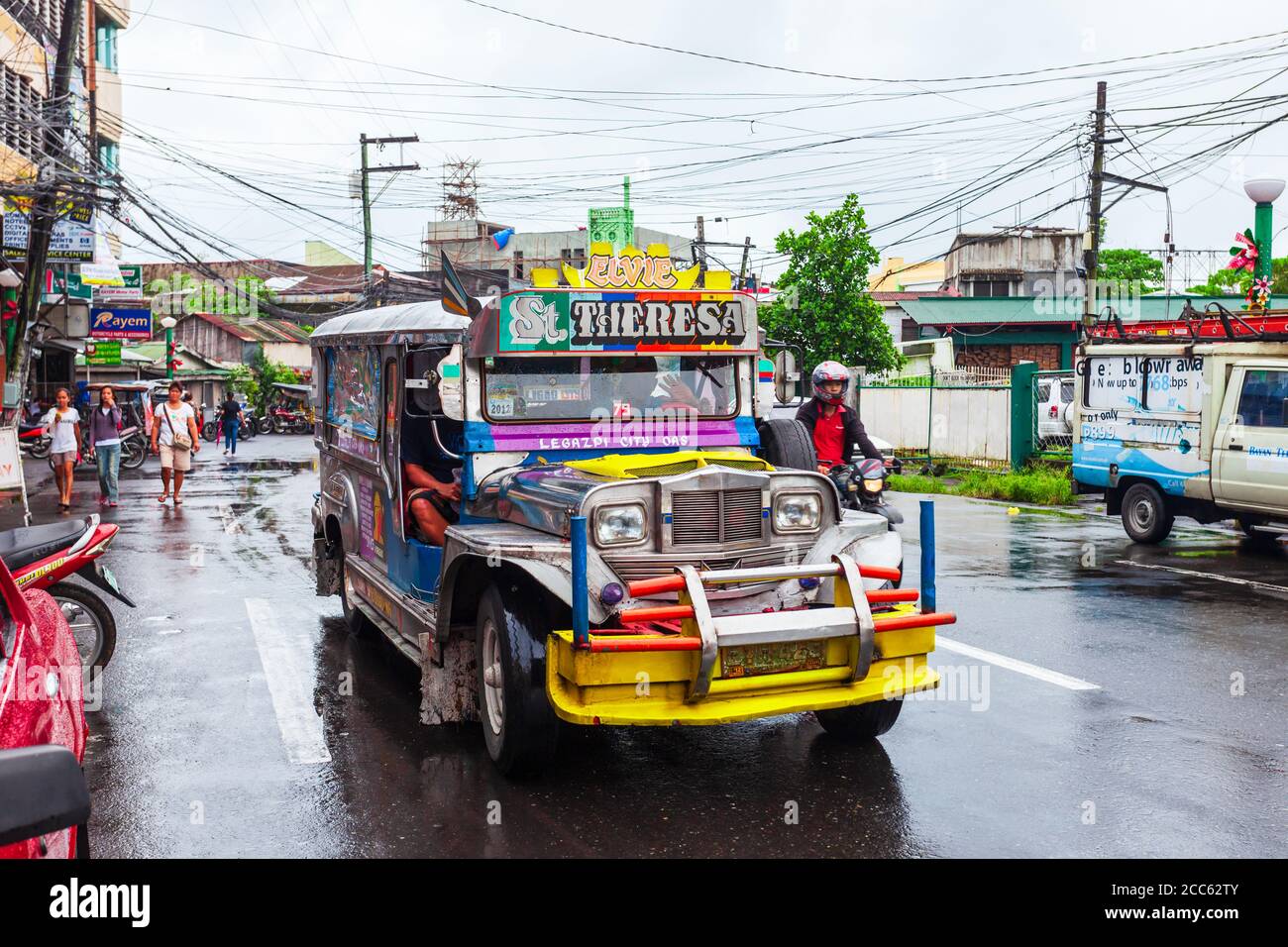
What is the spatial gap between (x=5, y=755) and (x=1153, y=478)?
13.8 meters

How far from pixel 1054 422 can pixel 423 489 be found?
18239 mm

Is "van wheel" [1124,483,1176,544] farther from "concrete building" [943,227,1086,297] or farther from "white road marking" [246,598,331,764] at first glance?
"concrete building" [943,227,1086,297]

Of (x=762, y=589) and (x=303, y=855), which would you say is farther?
(x=762, y=589)

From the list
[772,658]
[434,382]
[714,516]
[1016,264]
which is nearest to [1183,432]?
[714,516]

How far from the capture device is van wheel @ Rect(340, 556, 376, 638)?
29.9ft

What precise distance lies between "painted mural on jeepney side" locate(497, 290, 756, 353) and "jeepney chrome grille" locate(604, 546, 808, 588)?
5.72 ft

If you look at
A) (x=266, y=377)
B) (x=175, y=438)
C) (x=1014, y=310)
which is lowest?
(x=175, y=438)

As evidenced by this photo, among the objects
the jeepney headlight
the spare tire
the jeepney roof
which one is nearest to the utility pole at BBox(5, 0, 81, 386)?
the jeepney roof

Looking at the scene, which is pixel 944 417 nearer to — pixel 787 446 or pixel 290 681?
pixel 787 446

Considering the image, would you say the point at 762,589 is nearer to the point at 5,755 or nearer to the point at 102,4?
the point at 5,755

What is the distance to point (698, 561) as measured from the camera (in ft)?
19.5

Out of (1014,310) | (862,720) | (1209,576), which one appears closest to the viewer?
(862,720)

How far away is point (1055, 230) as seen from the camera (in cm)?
5216
